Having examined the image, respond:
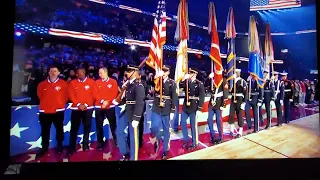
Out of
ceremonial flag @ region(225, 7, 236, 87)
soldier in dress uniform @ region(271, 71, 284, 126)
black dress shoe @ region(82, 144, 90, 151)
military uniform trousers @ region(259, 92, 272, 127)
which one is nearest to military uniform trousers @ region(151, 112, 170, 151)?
black dress shoe @ region(82, 144, 90, 151)

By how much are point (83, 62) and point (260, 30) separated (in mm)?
1939

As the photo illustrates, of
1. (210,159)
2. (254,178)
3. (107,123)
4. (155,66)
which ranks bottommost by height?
(254,178)

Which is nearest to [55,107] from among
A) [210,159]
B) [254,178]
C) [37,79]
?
[37,79]

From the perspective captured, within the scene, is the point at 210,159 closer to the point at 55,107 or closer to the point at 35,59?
the point at 55,107

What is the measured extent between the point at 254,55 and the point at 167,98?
115 cm

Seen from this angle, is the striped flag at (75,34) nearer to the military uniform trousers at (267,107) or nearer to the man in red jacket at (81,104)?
the man in red jacket at (81,104)

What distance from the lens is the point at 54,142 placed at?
2498 mm

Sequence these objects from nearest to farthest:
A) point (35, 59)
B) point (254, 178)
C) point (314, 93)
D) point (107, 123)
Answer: point (35, 59)
point (107, 123)
point (254, 178)
point (314, 93)

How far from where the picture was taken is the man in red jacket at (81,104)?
8.23 ft

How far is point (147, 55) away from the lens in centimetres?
264

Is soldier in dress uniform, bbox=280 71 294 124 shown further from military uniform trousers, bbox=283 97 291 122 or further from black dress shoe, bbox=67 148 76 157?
black dress shoe, bbox=67 148 76 157

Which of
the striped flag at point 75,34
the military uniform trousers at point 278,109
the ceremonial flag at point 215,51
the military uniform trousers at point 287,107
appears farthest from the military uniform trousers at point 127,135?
the military uniform trousers at point 287,107

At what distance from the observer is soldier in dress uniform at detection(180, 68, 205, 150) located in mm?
2734

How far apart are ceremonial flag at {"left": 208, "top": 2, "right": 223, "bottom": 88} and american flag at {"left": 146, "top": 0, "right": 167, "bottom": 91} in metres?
0.50
